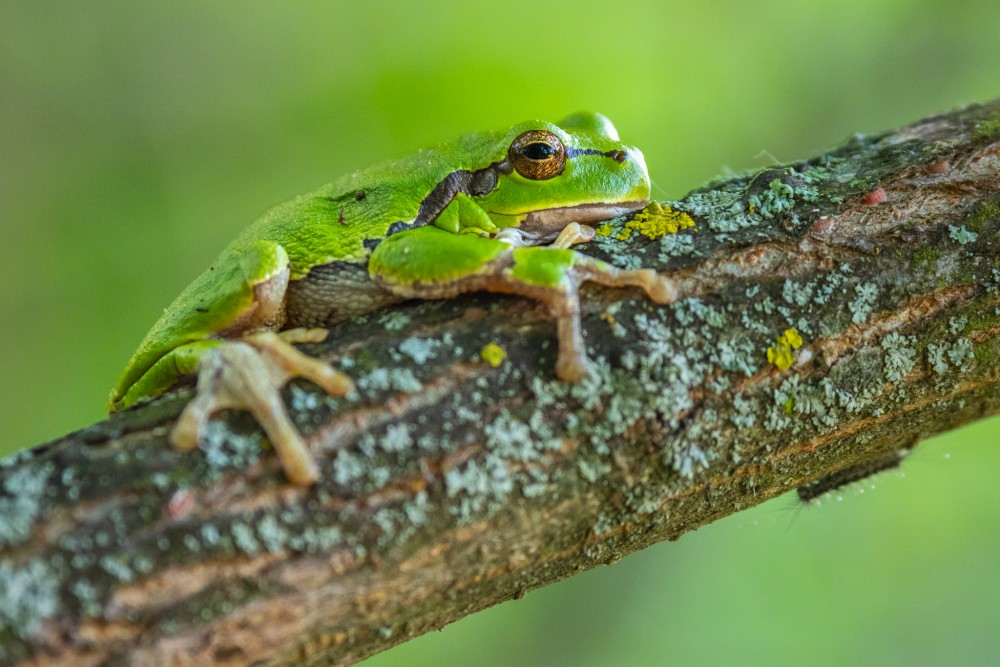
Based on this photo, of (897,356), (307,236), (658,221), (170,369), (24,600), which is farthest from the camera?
(307,236)

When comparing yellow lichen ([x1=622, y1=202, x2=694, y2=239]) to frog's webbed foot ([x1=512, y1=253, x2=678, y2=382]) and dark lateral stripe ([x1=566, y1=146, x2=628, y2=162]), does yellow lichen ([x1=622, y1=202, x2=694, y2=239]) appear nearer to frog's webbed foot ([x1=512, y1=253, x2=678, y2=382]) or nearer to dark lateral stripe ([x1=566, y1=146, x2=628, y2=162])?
Result: frog's webbed foot ([x1=512, y1=253, x2=678, y2=382])

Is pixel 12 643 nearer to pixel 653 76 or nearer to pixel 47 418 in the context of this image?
pixel 47 418

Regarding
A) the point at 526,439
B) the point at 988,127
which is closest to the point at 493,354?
the point at 526,439

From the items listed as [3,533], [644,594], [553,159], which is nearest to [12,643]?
[3,533]

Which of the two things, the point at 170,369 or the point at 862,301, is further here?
the point at 170,369

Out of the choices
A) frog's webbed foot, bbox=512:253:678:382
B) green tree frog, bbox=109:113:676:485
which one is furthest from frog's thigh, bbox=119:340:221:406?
frog's webbed foot, bbox=512:253:678:382

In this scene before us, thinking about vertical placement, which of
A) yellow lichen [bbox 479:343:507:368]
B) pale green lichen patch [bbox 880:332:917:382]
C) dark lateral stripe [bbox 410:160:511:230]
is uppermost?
dark lateral stripe [bbox 410:160:511:230]

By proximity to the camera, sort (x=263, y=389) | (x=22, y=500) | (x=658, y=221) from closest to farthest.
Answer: (x=22, y=500)
(x=263, y=389)
(x=658, y=221)

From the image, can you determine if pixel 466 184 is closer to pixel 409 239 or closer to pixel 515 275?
pixel 409 239
